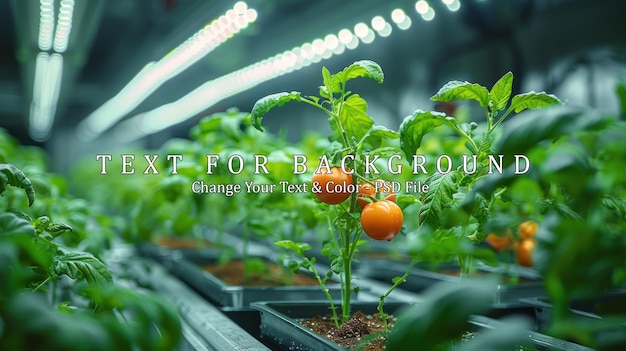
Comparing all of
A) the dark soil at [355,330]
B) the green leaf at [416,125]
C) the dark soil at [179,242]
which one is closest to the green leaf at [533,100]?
the green leaf at [416,125]

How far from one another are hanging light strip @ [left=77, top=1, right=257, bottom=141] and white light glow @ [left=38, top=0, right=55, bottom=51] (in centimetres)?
68

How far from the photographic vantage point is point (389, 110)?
2.30 meters

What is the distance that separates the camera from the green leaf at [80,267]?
3.08 feet

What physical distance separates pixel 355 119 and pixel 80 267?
586mm

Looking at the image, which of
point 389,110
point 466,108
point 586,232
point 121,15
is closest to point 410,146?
point 586,232

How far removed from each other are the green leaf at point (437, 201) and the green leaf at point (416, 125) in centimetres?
7

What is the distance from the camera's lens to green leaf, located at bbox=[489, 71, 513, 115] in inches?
41.1

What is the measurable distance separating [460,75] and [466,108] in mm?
164

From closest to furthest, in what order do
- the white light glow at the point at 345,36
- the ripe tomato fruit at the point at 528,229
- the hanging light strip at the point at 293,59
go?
the ripe tomato fruit at the point at 528,229 → the hanging light strip at the point at 293,59 → the white light glow at the point at 345,36

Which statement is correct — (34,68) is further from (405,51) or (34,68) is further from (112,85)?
(405,51)

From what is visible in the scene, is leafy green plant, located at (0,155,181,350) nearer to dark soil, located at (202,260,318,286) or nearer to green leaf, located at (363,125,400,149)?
green leaf, located at (363,125,400,149)

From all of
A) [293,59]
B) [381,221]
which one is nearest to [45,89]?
[293,59]

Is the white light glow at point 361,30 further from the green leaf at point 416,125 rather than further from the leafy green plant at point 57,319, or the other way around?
the leafy green plant at point 57,319

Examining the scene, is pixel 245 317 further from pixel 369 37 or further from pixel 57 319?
pixel 369 37
